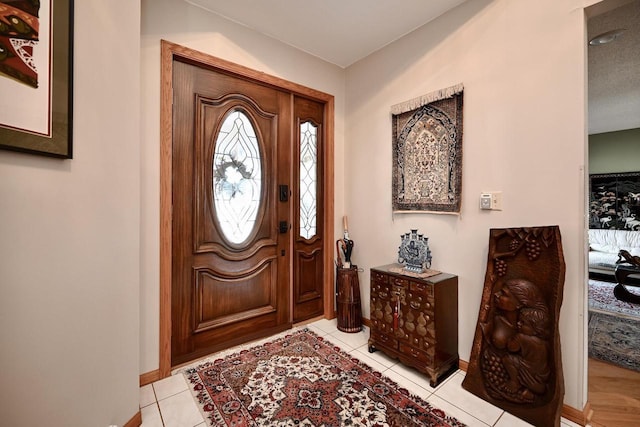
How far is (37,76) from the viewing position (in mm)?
1041

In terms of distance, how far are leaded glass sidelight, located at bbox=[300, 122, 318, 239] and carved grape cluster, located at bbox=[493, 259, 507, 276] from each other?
66.9 inches

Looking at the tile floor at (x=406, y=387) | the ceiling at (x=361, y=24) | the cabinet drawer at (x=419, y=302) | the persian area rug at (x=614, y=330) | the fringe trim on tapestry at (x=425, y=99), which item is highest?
the ceiling at (x=361, y=24)

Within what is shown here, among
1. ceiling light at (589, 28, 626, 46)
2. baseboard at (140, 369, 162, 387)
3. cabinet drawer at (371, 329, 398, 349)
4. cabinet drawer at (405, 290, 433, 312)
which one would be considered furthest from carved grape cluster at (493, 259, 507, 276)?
baseboard at (140, 369, 162, 387)

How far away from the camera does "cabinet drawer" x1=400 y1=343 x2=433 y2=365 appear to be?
1.91m

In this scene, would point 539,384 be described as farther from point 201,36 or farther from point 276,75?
point 201,36

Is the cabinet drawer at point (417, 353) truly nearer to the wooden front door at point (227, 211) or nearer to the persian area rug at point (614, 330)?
the wooden front door at point (227, 211)

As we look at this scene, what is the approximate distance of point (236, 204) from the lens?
2400 mm

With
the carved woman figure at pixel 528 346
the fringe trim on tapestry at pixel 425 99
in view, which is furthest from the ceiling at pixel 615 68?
the carved woman figure at pixel 528 346

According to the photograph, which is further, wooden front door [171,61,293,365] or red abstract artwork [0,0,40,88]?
wooden front door [171,61,293,365]

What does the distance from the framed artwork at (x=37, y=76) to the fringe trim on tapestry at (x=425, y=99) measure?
7.36 ft

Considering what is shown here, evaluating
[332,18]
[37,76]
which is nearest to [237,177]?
[37,76]

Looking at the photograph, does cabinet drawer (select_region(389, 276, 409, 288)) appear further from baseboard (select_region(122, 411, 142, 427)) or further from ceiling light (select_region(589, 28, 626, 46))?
ceiling light (select_region(589, 28, 626, 46))

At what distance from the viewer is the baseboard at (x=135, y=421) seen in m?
1.47

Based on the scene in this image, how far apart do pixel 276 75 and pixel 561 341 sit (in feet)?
9.74
